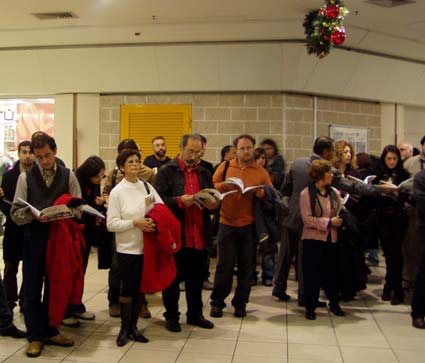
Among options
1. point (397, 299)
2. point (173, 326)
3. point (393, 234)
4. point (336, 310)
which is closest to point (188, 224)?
point (173, 326)

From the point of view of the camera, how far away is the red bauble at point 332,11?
213 inches

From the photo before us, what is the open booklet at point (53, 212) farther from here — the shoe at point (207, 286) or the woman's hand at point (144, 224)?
the shoe at point (207, 286)

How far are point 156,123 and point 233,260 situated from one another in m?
3.70

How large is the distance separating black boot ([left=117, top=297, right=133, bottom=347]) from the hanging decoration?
12.3ft

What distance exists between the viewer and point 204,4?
589 cm

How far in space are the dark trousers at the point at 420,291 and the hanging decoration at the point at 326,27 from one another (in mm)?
2628

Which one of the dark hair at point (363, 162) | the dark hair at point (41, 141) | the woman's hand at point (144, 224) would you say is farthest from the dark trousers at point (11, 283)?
the dark hair at point (363, 162)

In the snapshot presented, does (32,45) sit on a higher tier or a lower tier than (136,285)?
higher

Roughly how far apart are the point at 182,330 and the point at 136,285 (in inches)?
25.7

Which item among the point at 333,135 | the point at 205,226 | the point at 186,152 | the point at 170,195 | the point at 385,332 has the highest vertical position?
the point at 333,135

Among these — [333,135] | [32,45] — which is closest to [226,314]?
[333,135]

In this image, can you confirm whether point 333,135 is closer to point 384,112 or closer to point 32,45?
point 384,112

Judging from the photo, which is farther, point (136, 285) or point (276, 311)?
point (276, 311)

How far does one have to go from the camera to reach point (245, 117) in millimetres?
7230
